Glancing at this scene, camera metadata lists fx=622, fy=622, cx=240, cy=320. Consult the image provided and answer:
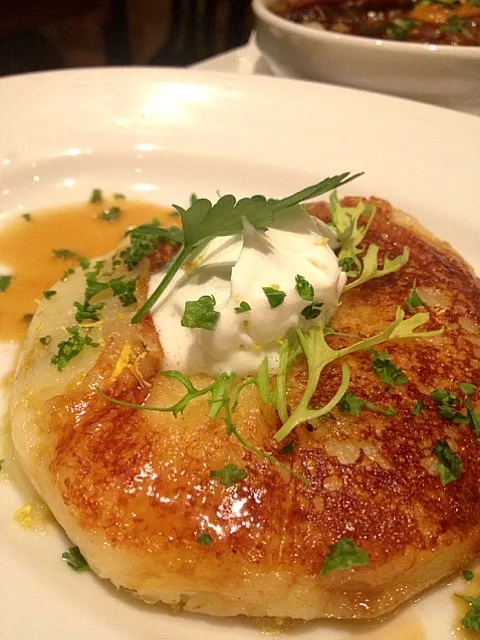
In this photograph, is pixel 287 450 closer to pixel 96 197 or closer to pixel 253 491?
pixel 253 491

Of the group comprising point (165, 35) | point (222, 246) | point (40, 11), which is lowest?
point (165, 35)

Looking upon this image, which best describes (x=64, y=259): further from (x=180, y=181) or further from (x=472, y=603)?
(x=472, y=603)

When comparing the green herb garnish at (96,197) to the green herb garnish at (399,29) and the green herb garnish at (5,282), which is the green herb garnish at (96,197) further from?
the green herb garnish at (399,29)

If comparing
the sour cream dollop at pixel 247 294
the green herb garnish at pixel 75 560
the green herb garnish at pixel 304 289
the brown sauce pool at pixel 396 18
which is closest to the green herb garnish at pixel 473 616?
the sour cream dollop at pixel 247 294

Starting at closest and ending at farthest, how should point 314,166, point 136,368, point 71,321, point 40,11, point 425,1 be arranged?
point 136,368 < point 71,321 < point 314,166 < point 425,1 < point 40,11

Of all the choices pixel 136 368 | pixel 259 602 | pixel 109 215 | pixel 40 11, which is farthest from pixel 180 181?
pixel 40 11

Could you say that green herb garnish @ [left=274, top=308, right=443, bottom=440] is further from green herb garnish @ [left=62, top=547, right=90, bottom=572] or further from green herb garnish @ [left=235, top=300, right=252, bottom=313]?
green herb garnish @ [left=62, top=547, right=90, bottom=572]

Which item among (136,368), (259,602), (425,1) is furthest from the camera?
(425,1)
